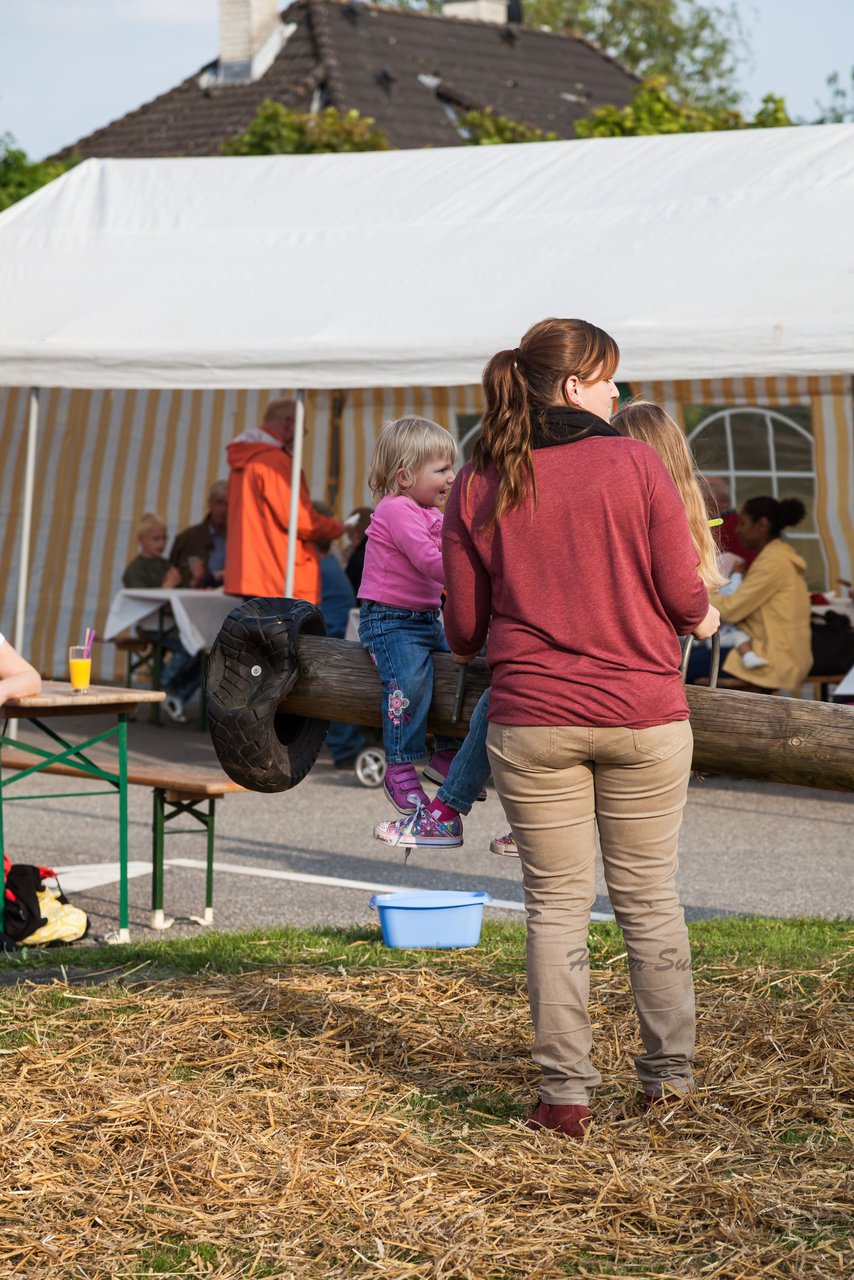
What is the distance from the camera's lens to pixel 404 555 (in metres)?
4.31

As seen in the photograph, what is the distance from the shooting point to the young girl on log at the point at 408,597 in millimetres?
4137

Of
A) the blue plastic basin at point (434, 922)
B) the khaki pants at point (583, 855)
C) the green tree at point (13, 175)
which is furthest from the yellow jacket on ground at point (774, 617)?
the green tree at point (13, 175)

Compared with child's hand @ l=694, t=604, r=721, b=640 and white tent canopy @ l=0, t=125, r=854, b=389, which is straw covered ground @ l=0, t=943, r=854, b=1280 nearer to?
child's hand @ l=694, t=604, r=721, b=640

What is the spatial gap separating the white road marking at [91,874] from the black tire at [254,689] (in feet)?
10.3

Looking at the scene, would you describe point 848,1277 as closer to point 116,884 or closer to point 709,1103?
point 709,1103

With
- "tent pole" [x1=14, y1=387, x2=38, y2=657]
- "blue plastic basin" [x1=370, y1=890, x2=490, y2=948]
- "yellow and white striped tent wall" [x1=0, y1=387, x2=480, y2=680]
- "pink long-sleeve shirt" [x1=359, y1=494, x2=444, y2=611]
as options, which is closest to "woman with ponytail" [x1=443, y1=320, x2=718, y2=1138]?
"pink long-sleeve shirt" [x1=359, y1=494, x2=444, y2=611]

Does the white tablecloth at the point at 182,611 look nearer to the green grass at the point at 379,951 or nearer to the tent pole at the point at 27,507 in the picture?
the tent pole at the point at 27,507

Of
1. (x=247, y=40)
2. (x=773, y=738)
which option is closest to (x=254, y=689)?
(x=773, y=738)

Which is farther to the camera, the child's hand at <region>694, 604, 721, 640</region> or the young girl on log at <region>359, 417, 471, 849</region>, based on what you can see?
the young girl on log at <region>359, 417, 471, 849</region>

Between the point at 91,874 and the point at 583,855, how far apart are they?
14.0ft

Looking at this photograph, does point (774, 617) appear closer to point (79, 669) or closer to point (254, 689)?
point (79, 669)

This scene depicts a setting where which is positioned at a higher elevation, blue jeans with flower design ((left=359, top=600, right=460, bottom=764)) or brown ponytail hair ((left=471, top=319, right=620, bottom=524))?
brown ponytail hair ((left=471, top=319, right=620, bottom=524))

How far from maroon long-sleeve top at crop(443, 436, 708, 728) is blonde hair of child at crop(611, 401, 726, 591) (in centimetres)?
34

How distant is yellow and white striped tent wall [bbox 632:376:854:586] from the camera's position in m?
11.5
